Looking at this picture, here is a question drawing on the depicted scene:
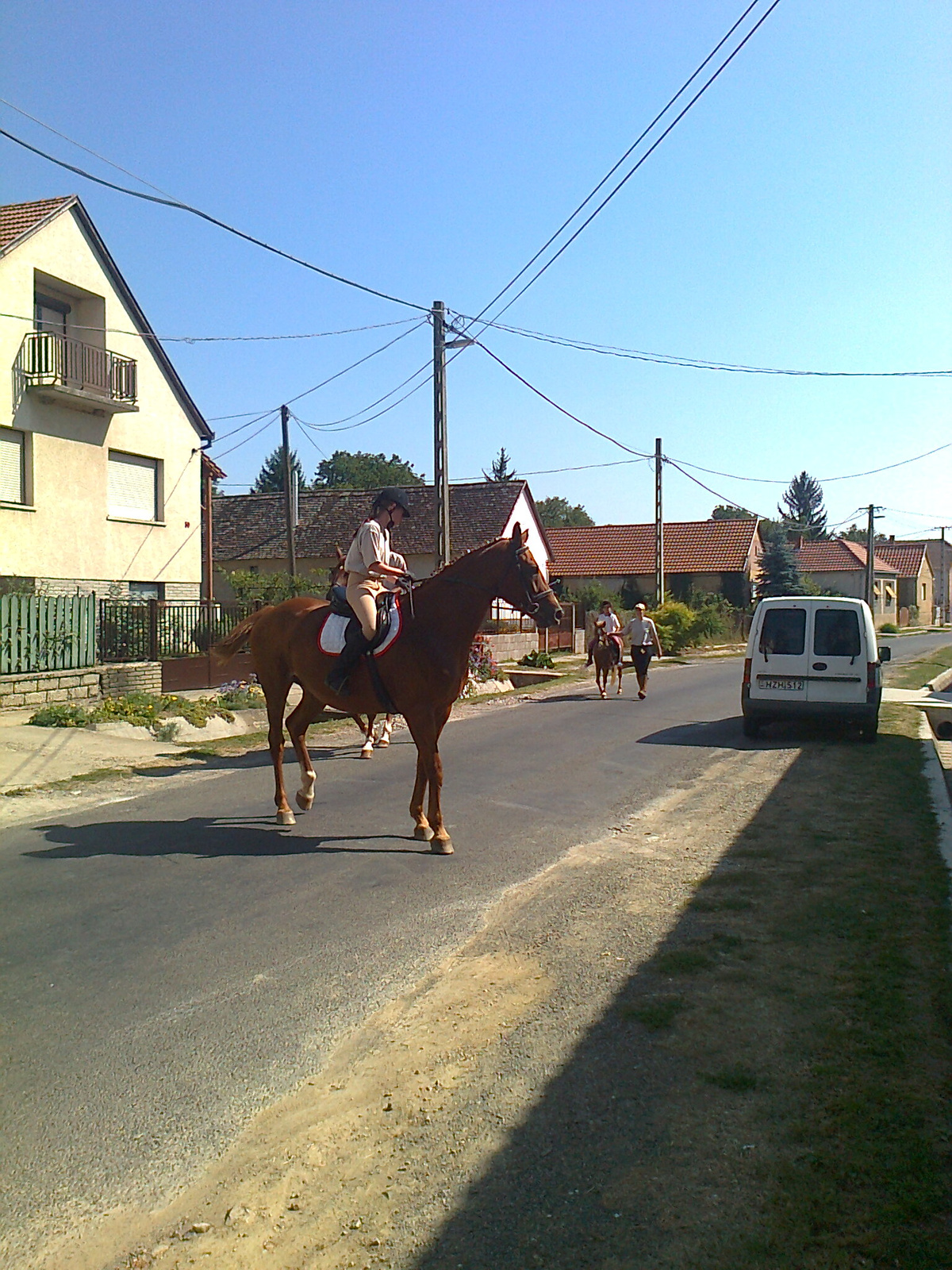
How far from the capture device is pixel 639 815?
9359mm

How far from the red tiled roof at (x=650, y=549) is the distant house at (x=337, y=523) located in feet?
31.6

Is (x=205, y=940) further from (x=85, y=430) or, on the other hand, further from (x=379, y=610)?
(x=85, y=430)

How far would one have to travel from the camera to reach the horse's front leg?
8055mm

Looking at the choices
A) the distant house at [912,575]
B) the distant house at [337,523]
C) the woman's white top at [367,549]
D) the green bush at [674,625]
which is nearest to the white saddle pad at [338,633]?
the woman's white top at [367,549]

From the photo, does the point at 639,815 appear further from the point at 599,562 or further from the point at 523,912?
the point at 599,562

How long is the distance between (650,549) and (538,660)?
2893 cm

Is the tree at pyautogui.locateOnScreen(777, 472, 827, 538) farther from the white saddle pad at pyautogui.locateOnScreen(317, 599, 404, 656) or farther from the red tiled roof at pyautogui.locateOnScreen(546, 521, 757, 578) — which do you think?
the white saddle pad at pyautogui.locateOnScreen(317, 599, 404, 656)

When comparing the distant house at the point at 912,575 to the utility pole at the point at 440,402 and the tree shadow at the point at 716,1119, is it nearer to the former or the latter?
the utility pole at the point at 440,402

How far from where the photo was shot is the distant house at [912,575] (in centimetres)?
9069

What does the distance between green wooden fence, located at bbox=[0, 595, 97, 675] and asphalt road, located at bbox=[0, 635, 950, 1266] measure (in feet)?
17.1

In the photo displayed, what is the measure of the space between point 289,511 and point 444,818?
2499cm

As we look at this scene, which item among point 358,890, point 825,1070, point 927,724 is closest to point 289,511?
point 927,724

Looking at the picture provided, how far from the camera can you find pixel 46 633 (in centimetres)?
1565

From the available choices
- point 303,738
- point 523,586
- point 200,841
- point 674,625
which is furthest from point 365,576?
point 674,625
